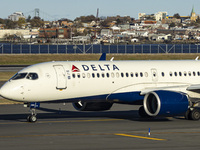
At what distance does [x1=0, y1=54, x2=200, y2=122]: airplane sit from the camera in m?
32.3

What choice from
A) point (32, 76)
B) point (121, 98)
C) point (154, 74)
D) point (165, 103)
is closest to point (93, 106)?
point (121, 98)

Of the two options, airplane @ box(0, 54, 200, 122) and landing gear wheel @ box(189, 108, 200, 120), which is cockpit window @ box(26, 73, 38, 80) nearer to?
airplane @ box(0, 54, 200, 122)

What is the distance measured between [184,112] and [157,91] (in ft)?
7.31

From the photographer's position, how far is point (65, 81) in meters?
32.9

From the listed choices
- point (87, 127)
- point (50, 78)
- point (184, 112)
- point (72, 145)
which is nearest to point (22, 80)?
point (50, 78)

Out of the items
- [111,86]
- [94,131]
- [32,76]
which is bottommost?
[94,131]

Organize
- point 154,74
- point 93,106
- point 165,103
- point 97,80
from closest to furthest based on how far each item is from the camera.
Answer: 1. point 165,103
2. point 97,80
3. point 154,74
4. point 93,106

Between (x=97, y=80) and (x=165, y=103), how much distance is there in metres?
4.83

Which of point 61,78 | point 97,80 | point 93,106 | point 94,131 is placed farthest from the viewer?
point 93,106

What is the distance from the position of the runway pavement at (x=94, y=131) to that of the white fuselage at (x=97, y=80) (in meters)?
1.92

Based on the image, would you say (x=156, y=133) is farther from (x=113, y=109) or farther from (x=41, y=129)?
(x=113, y=109)

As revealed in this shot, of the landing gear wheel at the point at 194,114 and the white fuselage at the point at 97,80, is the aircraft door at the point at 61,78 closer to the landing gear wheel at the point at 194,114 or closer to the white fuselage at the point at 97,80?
the white fuselage at the point at 97,80

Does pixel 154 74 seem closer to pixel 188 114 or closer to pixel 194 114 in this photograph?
pixel 188 114

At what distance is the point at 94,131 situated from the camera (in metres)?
29.5
